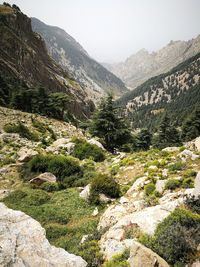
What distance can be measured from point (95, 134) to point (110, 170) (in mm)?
12571

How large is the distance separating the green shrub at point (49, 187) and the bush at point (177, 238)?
963 centimetres

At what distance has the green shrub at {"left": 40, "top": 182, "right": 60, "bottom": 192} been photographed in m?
15.6

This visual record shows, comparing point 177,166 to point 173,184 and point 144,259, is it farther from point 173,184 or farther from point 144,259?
point 144,259

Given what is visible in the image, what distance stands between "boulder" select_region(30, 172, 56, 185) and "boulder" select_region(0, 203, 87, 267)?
8243 mm

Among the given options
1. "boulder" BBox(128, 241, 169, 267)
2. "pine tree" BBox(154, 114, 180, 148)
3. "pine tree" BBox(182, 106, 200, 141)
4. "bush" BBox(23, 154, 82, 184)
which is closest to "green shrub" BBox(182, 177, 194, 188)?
"boulder" BBox(128, 241, 169, 267)

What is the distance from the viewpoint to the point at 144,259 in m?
6.09

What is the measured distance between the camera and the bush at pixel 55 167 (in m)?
17.8

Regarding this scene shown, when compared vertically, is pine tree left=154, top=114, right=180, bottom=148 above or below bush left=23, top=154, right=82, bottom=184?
above

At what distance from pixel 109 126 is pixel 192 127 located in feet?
91.1

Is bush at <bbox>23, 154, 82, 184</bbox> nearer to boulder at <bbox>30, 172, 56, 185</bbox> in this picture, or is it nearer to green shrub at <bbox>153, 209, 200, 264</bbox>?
boulder at <bbox>30, 172, 56, 185</bbox>

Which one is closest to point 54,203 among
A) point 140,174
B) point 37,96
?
point 140,174

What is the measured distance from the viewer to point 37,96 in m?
47.1

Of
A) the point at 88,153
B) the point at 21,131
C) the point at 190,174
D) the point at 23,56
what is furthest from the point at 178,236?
the point at 23,56

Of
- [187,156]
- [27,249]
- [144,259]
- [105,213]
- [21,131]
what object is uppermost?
[187,156]
